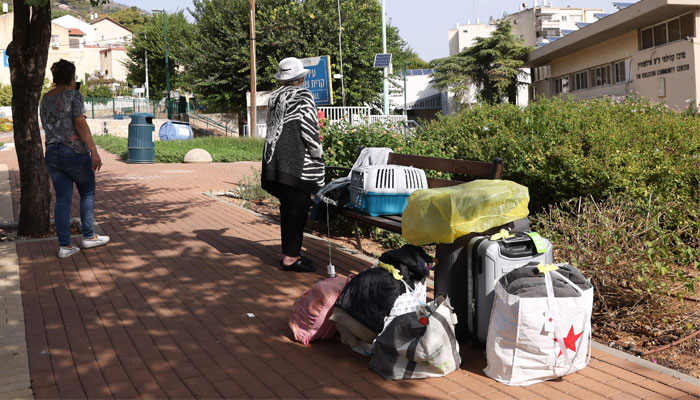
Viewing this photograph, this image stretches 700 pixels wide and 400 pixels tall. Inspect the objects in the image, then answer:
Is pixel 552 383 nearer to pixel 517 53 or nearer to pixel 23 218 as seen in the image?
pixel 23 218

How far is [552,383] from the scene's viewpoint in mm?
3834

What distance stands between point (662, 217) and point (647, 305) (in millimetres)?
2177

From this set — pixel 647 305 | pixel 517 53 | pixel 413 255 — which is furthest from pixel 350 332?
pixel 517 53

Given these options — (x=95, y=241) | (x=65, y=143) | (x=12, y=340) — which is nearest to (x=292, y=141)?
(x=65, y=143)

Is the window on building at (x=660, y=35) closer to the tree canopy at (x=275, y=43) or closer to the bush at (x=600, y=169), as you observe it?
the tree canopy at (x=275, y=43)

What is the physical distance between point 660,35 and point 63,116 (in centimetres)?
2740

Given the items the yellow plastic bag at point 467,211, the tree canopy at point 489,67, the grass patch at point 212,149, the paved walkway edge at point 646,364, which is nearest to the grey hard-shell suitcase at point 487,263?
the yellow plastic bag at point 467,211

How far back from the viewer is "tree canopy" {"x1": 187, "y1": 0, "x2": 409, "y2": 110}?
37281mm

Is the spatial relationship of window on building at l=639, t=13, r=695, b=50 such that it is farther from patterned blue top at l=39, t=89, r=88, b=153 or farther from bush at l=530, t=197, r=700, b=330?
patterned blue top at l=39, t=89, r=88, b=153

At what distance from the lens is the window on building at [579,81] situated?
36.9 meters

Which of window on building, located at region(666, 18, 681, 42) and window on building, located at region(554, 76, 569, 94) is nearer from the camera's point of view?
window on building, located at region(666, 18, 681, 42)

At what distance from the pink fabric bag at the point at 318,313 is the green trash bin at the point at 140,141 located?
15536 mm

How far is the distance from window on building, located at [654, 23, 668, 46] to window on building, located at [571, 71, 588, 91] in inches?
314

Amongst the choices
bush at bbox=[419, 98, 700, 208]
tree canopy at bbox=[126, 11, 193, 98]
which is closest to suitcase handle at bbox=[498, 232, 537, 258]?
bush at bbox=[419, 98, 700, 208]
